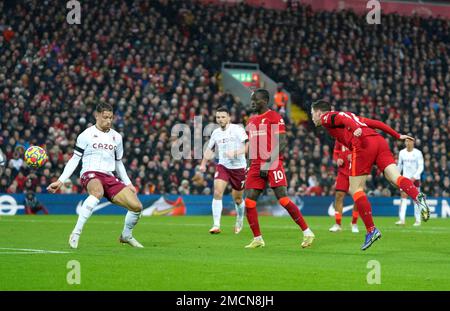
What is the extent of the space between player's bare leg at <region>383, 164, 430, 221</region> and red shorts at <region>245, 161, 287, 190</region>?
1.76 metres

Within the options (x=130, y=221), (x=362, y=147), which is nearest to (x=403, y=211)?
(x=362, y=147)

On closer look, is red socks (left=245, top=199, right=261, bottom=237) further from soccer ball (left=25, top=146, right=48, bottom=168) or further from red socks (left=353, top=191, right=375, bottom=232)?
soccer ball (left=25, top=146, right=48, bottom=168)

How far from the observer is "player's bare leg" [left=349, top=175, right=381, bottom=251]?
1459 cm

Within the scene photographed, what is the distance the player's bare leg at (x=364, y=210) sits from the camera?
47.9ft

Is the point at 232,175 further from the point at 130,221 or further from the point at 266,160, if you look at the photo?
the point at 130,221

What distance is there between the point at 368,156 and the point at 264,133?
1.82 meters

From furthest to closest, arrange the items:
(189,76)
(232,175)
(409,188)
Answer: (189,76), (232,175), (409,188)

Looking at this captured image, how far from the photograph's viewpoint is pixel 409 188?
14602 millimetres

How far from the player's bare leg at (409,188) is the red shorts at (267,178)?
1.76 meters

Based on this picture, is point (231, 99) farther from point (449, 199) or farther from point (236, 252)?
point (236, 252)

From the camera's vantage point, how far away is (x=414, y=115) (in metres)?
38.5

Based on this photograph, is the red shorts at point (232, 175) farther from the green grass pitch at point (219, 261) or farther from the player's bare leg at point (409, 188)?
the player's bare leg at point (409, 188)

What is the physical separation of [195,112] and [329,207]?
6320mm

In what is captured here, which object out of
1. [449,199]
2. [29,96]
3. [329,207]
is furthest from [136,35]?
[449,199]
